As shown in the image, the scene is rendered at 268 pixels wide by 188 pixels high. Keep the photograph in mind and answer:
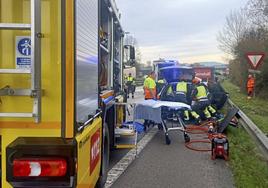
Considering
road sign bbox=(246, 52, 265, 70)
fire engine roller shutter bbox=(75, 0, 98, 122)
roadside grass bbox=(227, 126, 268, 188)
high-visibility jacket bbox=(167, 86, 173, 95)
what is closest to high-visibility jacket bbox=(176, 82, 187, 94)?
high-visibility jacket bbox=(167, 86, 173, 95)

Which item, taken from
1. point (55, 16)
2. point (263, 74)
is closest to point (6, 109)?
point (55, 16)

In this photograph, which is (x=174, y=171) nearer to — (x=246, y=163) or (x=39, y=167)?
(x=246, y=163)

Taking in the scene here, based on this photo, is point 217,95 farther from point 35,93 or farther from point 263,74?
point 35,93

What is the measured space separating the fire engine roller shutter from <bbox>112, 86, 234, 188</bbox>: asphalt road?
8.66 ft

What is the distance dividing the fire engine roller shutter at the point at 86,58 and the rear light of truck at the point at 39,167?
0.39 meters

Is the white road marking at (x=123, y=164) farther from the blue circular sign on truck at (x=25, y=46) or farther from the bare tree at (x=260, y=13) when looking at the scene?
the bare tree at (x=260, y=13)

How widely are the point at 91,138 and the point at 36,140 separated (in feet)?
2.95

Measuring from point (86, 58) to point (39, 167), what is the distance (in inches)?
46.8

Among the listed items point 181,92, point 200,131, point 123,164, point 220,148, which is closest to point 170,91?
point 181,92

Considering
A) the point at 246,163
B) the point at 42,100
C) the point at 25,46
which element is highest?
the point at 25,46

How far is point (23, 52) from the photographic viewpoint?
3186mm

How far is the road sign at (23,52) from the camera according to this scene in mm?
3166

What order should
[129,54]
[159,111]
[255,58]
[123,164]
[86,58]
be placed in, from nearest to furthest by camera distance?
[86,58], [123,164], [159,111], [129,54], [255,58]

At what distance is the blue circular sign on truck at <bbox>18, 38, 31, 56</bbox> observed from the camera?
3.17m
